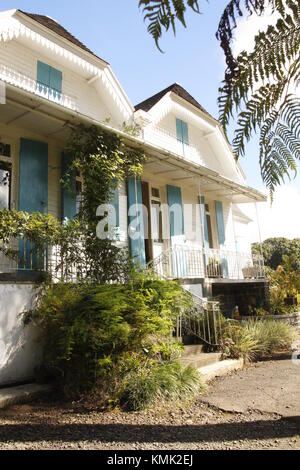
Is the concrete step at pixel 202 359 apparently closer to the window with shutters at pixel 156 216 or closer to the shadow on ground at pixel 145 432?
the shadow on ground at pixel 145 432

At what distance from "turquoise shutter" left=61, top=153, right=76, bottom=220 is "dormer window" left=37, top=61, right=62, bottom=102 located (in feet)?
6.06

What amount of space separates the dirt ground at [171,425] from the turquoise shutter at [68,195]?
4.07 meters

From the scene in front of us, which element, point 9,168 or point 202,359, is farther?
point 9,168

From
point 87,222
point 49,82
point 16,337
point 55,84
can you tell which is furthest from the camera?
point 55,84

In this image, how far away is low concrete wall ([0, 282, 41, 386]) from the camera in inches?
203

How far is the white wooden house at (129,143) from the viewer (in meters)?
7.06

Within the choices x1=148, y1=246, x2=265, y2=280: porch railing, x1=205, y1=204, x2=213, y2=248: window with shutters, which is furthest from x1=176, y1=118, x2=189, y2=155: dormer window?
x1=148, y1=246, x2=265, y2=280: porch railing

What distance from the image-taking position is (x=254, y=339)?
26.5ft

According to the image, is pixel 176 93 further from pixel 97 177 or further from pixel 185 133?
pixel 97 177

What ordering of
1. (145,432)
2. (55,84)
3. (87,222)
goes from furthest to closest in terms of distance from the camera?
(55,84), (87,222), (145,432)

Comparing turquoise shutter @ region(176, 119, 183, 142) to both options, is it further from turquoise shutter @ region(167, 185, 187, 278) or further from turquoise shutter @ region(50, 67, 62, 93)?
turquoise shutter @ region(50, 67, 62, 93)

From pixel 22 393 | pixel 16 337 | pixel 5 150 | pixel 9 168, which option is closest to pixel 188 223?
pixel 9 168

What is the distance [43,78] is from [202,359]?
23.8 feet
